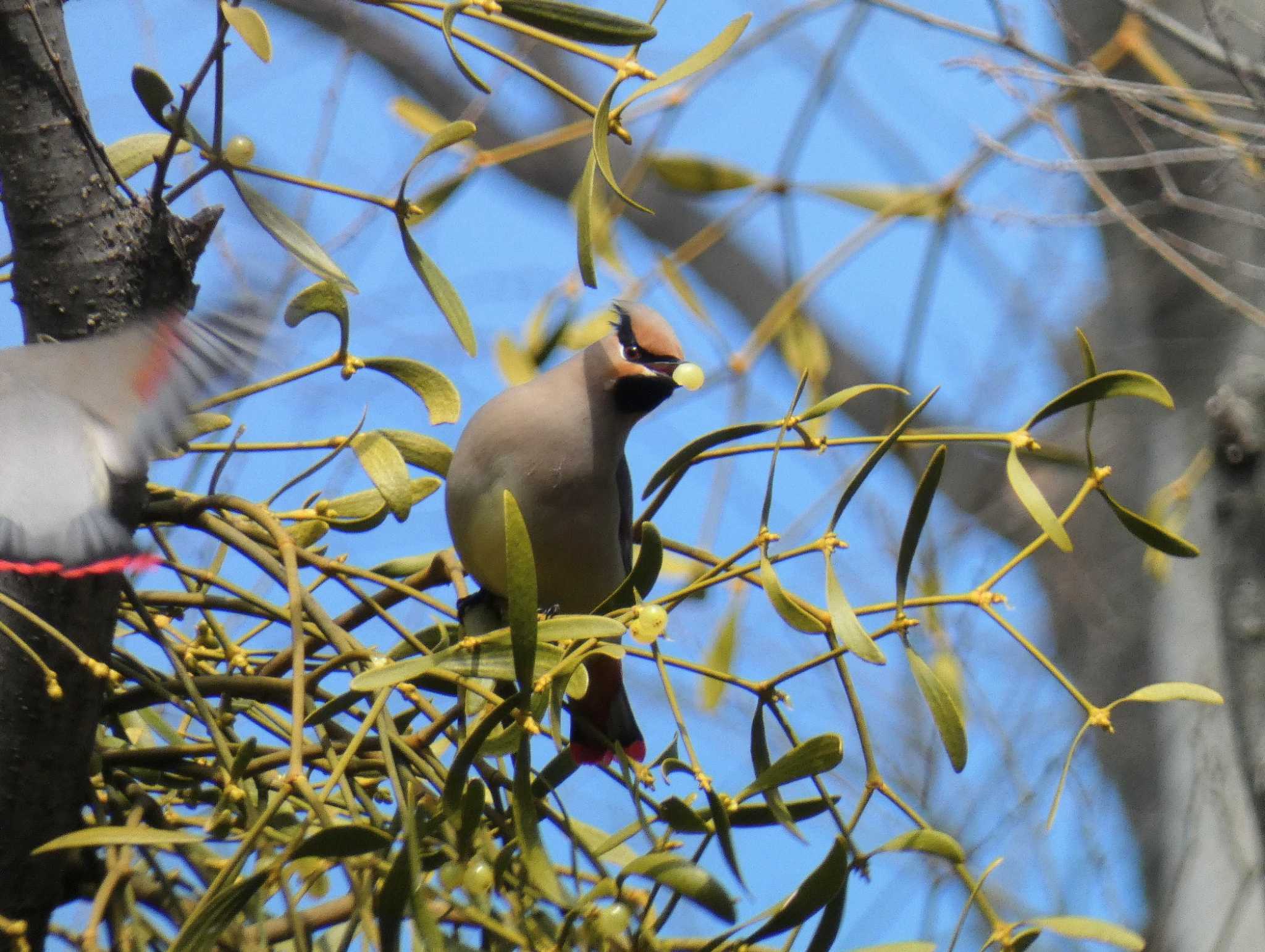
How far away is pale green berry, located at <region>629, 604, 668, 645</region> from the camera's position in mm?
969

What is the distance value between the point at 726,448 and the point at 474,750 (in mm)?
396

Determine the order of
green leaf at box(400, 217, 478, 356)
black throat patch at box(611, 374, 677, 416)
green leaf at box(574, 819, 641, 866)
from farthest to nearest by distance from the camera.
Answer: black throat patch at box(611, 374, 677, 416) < green leaf at box(400, 217, 478, 356) < green leaf at box(574, 819, 641, 866)

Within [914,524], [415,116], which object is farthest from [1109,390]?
[415,116]

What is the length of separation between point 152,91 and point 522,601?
453 mm

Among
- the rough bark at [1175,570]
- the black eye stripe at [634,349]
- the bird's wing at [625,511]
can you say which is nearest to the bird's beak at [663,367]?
the black eye stripe at [634,349]

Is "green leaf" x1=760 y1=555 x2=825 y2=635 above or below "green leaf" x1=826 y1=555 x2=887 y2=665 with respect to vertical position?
above

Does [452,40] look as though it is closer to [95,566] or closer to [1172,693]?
[95,566]

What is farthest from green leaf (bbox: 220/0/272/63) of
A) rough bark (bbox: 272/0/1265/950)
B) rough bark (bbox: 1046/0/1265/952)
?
rough bark (bbox: 1046/0/1265/952)

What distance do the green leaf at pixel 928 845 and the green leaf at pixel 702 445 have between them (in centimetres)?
31

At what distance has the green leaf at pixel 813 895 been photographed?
3.13 ft

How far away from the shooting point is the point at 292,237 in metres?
1.13

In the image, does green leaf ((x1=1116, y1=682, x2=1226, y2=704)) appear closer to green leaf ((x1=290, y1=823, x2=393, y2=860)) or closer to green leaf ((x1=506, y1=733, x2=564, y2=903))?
green leaf ((x1=506, y1=733, x2=564, y2=903))

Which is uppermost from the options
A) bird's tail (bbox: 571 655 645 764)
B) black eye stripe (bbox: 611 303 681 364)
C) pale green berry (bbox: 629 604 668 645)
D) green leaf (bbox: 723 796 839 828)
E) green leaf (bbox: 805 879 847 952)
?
black eye stripe (bbox: 611 303 681 364)

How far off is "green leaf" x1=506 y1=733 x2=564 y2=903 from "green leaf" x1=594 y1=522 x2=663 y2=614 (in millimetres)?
140
